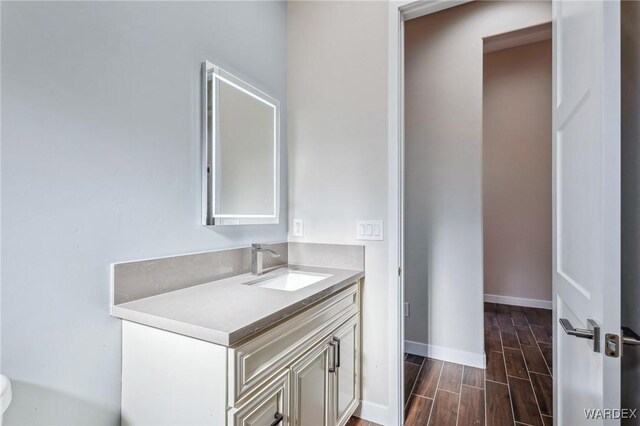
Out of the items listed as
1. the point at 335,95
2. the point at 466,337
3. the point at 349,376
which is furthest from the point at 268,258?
the point at 466,337

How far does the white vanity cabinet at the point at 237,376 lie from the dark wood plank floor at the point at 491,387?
0.85m

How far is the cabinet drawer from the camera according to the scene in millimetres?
865

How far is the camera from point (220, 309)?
1.03m

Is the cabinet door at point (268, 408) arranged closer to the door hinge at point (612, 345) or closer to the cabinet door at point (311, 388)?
the cabinet door at point (311, 388)

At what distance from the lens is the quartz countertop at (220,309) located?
0.88 m

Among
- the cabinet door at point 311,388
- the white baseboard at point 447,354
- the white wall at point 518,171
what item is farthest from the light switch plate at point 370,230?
the white wall at point 518,171

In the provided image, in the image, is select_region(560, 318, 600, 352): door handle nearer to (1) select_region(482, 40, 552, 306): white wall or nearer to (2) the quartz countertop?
(2) the quartz countertop

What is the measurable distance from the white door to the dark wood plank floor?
0.52 metres

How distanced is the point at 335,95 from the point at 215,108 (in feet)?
2.44

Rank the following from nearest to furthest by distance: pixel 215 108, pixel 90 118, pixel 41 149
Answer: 1. pixel 41 149
2. pixel 90 118
3. pixel 215 108

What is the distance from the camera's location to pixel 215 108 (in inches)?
57.1

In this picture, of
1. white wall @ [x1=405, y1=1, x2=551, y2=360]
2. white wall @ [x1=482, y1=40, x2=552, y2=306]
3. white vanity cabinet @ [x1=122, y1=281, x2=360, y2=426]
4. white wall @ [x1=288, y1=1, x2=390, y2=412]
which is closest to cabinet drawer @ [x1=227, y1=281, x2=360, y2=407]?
white vanity cabinet @ [x1=122, y1=281, x2=360, y2=426]

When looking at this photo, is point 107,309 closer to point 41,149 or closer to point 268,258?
point 41,149

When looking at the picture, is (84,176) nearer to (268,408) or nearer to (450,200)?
(268,408)
